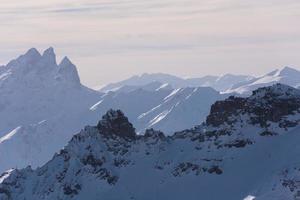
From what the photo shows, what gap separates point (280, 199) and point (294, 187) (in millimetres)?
5621

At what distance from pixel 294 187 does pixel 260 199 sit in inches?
A: 348

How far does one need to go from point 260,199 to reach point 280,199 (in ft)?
21.3

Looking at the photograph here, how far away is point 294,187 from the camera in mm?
195375

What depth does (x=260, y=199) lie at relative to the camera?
7766 inches

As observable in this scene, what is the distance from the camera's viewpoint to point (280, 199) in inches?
7569
